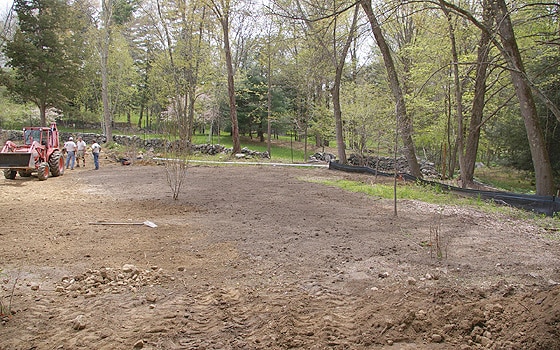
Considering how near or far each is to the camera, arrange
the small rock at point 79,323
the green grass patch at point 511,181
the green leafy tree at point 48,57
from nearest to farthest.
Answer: the small rock at point 79,323 → the green grass patch at point 511,181 → the green leafy tree at point 48,57

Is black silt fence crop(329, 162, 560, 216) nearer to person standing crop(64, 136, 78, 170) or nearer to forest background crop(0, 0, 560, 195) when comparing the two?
forest background crop(0, 0, 560, 195)

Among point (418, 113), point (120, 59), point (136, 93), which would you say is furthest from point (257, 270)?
point (136, 93)

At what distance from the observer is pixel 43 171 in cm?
1284

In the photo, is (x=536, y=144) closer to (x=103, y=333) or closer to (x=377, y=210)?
(x=377, y=210)

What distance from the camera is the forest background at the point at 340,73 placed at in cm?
876

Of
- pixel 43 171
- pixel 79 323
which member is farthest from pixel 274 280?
pixel 43 171

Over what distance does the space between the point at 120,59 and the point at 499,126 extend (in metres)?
32.6

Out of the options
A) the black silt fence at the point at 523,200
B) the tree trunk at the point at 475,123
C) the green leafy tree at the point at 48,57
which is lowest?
the black silt fence at the point at 523,200

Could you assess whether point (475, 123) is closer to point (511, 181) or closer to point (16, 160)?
point (511, 181)

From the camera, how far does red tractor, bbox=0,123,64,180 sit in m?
12.4

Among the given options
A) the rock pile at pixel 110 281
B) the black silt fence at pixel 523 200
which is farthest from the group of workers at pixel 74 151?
the black silt fence at pixel 523 200

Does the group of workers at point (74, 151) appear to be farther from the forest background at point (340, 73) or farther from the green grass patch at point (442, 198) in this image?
the green grass patch at point (442, 198)

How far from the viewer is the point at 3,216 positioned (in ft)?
23.0

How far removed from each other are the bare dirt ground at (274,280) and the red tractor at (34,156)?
6.01m
